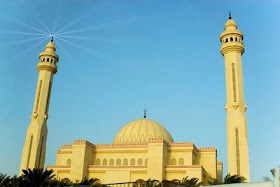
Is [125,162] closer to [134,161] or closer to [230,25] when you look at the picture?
[134,161]

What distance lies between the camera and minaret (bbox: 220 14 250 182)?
2864 cm

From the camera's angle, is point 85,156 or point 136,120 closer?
point 85,156

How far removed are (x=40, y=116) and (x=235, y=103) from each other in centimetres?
1823

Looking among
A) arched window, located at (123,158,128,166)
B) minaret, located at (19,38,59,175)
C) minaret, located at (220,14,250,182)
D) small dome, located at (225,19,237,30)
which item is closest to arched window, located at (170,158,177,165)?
arched window, located at (123,158,128,166)

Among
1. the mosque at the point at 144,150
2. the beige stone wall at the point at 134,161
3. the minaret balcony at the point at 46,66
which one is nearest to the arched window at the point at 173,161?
the mosque at the point at 144,150

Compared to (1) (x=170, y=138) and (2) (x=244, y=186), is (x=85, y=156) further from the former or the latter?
(2) (x=244, y=186)

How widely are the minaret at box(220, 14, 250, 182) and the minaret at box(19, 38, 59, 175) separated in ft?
56.4

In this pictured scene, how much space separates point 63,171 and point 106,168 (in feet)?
14.1

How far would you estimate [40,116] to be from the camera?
113 feet

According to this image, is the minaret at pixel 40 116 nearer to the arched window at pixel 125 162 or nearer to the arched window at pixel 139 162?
the arched window at pixel 125 162

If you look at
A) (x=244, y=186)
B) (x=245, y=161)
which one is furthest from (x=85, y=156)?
(x=244, y=186)

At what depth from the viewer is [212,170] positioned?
32500 mm

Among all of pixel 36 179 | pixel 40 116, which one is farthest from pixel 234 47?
pixel 36 179

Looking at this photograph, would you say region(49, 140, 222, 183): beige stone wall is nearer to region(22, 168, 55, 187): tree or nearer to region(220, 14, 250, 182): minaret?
region(220, 14, 250, 182): minaret
